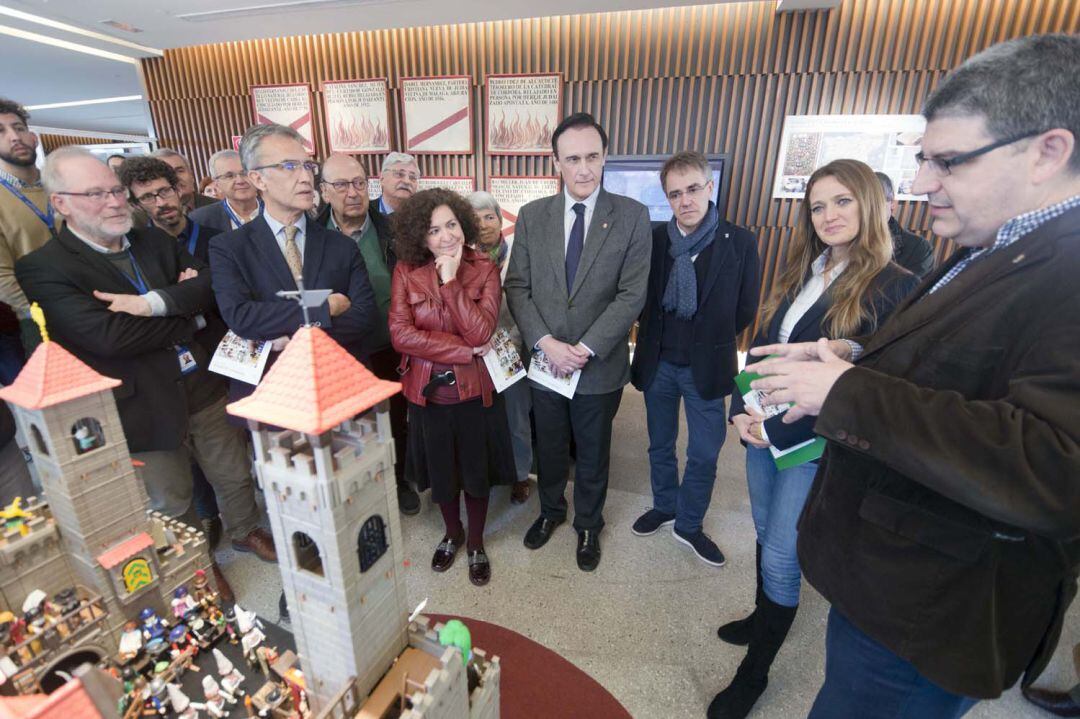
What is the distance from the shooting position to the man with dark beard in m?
1.93

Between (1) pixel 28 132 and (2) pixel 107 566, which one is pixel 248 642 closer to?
(2) pixel 107 566

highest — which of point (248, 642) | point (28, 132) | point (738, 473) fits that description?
point (28, 132)

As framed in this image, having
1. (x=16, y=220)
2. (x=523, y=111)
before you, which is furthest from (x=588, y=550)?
(x=523, y=111)

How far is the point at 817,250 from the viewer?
1711mm

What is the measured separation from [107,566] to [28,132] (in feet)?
7.79

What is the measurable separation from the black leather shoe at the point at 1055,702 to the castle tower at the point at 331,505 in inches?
95.3

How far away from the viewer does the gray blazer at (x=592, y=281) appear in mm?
2217

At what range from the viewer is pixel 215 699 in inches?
45.0

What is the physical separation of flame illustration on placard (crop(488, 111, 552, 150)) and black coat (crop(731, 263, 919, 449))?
13.5 ft

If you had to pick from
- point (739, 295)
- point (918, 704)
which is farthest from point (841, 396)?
point (739, 295)

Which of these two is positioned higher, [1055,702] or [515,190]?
[515,190]

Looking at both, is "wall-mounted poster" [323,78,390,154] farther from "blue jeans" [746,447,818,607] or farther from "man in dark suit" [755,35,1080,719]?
"man in dark suit" [755,35,1080,719]

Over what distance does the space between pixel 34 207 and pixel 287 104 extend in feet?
14.1

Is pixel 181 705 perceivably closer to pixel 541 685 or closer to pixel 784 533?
pixel 541 685
